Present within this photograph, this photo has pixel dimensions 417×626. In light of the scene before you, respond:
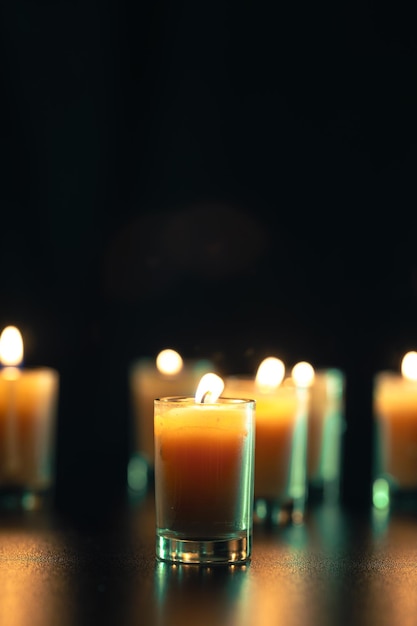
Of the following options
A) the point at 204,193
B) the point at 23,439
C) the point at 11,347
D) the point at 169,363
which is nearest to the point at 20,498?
the point at 23,439

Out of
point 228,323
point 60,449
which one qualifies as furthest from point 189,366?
point 60,449

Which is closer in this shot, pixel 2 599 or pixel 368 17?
pixel 2 599

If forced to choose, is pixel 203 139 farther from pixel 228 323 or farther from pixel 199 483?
pixel 199 483

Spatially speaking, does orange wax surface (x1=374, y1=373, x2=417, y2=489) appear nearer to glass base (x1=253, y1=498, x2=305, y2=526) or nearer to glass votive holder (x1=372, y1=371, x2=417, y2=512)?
glass votive holder (x1=372, y1=371, x2=417, y2=512)

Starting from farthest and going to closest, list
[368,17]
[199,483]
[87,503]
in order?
1. [368,17]
2. [87,503]
3. [199,483]

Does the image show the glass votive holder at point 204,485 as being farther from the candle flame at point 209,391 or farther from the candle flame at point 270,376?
the candle flame at point 270,376

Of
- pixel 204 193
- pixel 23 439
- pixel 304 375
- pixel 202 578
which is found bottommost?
pixel 202 578

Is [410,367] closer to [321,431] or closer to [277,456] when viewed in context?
[321,431]
